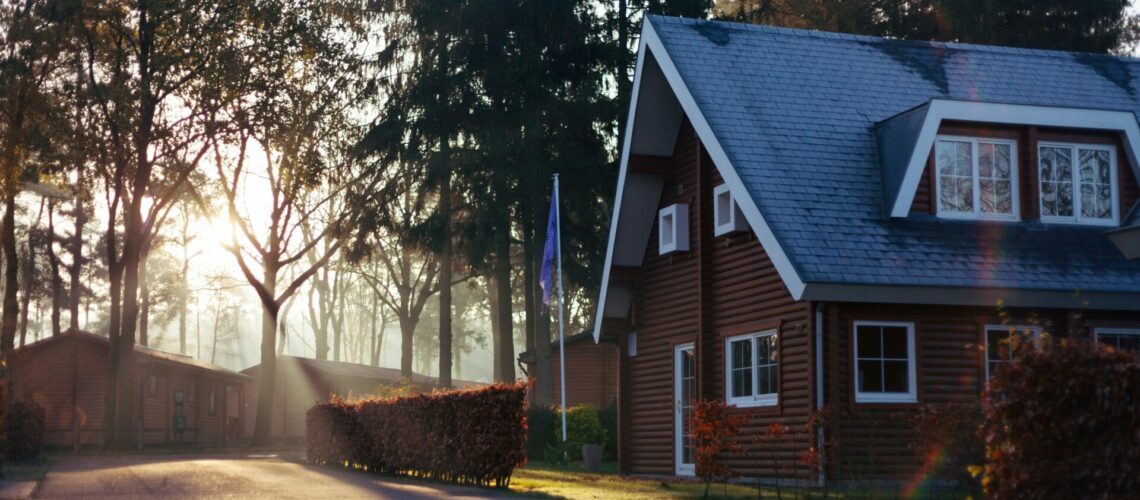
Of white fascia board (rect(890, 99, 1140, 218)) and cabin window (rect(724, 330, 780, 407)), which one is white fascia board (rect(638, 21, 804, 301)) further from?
white fascia board (rect(890, 99, 1140, 218))

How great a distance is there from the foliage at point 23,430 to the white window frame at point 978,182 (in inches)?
858

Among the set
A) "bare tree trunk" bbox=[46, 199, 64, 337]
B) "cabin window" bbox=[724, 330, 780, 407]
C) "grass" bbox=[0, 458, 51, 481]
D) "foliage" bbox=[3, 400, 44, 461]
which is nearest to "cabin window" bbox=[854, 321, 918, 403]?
"cabin window" bbox=[724, 330, 780, 407]

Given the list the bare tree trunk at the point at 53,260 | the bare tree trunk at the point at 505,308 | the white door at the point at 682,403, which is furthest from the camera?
the bare tree trunk at the point at 53,260

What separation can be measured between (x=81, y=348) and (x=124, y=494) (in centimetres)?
3834

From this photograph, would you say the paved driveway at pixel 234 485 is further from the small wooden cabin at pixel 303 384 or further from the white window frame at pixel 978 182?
the small wooden cabin at pixel 303 384

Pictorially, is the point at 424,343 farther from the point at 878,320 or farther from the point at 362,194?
the point at 878,320

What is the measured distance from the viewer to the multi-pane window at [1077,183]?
2147 centimetres

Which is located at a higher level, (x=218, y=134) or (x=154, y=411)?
(x=218, y=134)

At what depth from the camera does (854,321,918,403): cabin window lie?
19547 mm

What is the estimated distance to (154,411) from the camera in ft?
186

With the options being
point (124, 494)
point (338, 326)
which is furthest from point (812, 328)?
point (338, 326)

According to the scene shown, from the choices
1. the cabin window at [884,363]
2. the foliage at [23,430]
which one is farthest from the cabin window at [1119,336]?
the foliage at [23,430]

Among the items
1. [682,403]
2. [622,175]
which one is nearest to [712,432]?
[682,403]

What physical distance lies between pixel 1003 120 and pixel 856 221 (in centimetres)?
308
